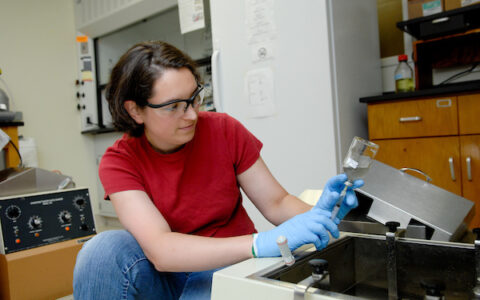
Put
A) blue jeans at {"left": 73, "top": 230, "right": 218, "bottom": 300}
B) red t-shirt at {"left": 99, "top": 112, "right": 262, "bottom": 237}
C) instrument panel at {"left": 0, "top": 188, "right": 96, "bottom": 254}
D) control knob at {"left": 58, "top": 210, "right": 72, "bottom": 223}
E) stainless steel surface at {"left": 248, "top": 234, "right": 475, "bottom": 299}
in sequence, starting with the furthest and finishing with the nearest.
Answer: control knob at {"left": 58, "top": 210, "right": 72, "bottom": 223}
instrument panel at {"left": 0, "top": 188, "right": 96, "bottom": 254}
red t-shirt at {"left": 99, "top": 112, "right": 262, "bottom": 237}
blue jeans at {"left": 73, "top": 230, "right": 218, "bottom": 300}
stainless steel surface at {"left": 248, "top": 234, "right": 475, "bottom": 299}

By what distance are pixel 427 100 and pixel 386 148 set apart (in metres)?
0.29

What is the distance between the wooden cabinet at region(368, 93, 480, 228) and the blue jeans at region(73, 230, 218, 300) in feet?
4.19

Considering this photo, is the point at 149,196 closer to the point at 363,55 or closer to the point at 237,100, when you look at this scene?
the point at 237,100

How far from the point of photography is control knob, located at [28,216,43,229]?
4.74 ft

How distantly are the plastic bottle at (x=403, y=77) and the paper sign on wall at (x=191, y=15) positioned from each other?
1.18 metres

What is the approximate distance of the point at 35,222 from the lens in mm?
1458

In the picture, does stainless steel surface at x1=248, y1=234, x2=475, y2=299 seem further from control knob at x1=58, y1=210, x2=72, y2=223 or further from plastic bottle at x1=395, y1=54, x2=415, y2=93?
plastic bottle at x1=395, y1=54, x2=415, y2=93

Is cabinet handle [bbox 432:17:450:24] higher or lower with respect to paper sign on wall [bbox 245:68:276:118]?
higher

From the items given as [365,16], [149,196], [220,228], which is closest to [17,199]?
[149,196]

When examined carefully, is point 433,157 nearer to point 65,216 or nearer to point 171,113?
point 171,113

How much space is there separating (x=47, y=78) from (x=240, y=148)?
322 cm

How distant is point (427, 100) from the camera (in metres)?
1.73

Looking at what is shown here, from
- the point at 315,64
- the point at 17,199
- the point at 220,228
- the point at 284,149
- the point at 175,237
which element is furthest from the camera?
the point at 284,149

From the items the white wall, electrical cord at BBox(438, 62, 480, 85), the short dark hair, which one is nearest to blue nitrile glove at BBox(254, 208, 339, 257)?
the short dark hair
